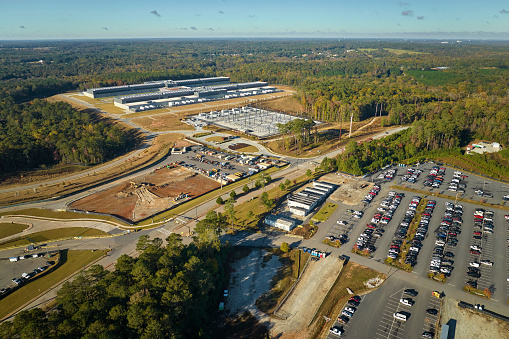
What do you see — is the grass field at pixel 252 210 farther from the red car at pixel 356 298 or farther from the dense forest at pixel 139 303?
the red car at pixel 356 298

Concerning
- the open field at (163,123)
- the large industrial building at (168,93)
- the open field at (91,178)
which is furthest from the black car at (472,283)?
the large industrial building at (168,93)

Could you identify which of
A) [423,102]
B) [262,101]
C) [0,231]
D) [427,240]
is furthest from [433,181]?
[262,101]

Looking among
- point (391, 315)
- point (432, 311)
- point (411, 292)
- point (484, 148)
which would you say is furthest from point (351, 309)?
point (484, 148)

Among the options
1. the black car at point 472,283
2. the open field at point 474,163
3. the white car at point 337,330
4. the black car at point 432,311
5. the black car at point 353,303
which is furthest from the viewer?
the open field at point 474,163

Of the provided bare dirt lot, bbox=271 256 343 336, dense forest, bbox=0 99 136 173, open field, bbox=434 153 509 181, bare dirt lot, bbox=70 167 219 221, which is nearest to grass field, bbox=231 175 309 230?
bare dirt lot, bbox=70 167 219 221

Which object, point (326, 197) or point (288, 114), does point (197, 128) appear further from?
point (326, 197)

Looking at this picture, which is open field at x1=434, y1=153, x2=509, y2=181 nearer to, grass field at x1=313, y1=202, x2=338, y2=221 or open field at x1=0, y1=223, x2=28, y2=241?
grass field at x1=313, y1=202, x2=338, y2=221

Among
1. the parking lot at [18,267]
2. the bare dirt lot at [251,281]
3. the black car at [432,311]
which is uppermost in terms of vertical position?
the black car at [432,311]
